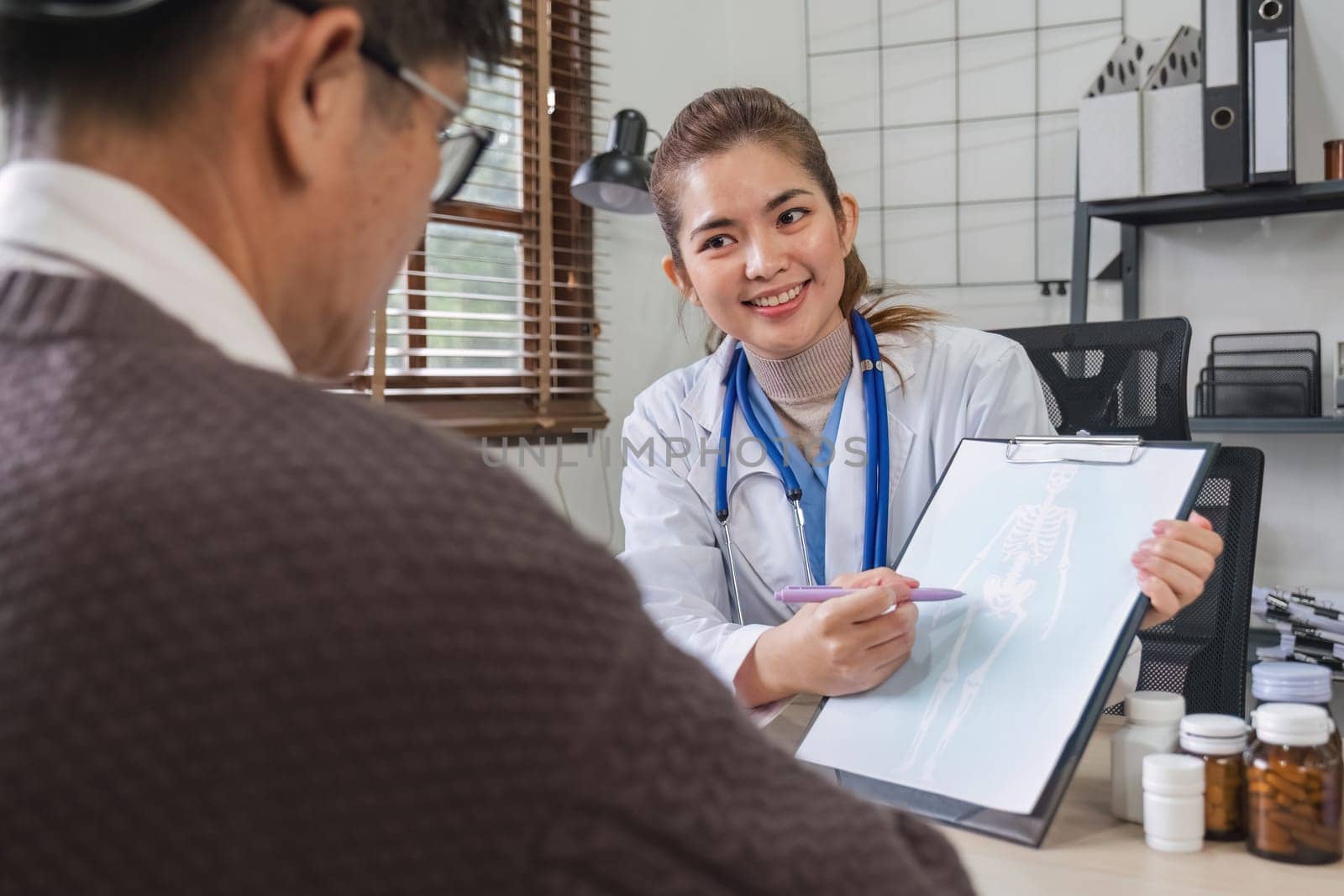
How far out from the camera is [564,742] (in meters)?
0.35

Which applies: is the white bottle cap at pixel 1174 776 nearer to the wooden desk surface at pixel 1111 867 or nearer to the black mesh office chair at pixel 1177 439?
the wooden desk surface at pixel 1111 867

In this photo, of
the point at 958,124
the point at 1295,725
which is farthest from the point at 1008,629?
the point at 958,124

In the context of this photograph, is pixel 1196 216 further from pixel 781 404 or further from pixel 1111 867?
pixel 1111 867

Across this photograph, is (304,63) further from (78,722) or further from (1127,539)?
(1127,539)

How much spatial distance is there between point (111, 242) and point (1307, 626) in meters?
2.27

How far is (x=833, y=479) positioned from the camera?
4.94 ft

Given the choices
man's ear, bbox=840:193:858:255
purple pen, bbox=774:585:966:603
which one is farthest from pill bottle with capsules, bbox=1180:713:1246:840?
man's ear, bbox=840:193:858:255

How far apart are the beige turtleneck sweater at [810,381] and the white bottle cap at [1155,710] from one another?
716 mm

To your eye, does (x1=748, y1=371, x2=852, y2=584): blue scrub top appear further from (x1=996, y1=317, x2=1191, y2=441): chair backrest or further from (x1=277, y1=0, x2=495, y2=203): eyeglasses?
(x1=277, y1=0, x2=495, y2=203): eyeglasses

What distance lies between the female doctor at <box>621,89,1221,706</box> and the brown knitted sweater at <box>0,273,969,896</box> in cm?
102

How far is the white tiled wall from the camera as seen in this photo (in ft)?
9.32

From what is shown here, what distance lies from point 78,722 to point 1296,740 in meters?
A: 0.75

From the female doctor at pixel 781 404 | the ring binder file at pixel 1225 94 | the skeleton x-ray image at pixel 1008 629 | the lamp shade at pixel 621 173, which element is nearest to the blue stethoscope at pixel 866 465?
the female doctor at pixel 781 404

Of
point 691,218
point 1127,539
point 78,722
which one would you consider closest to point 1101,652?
point 1127,539
